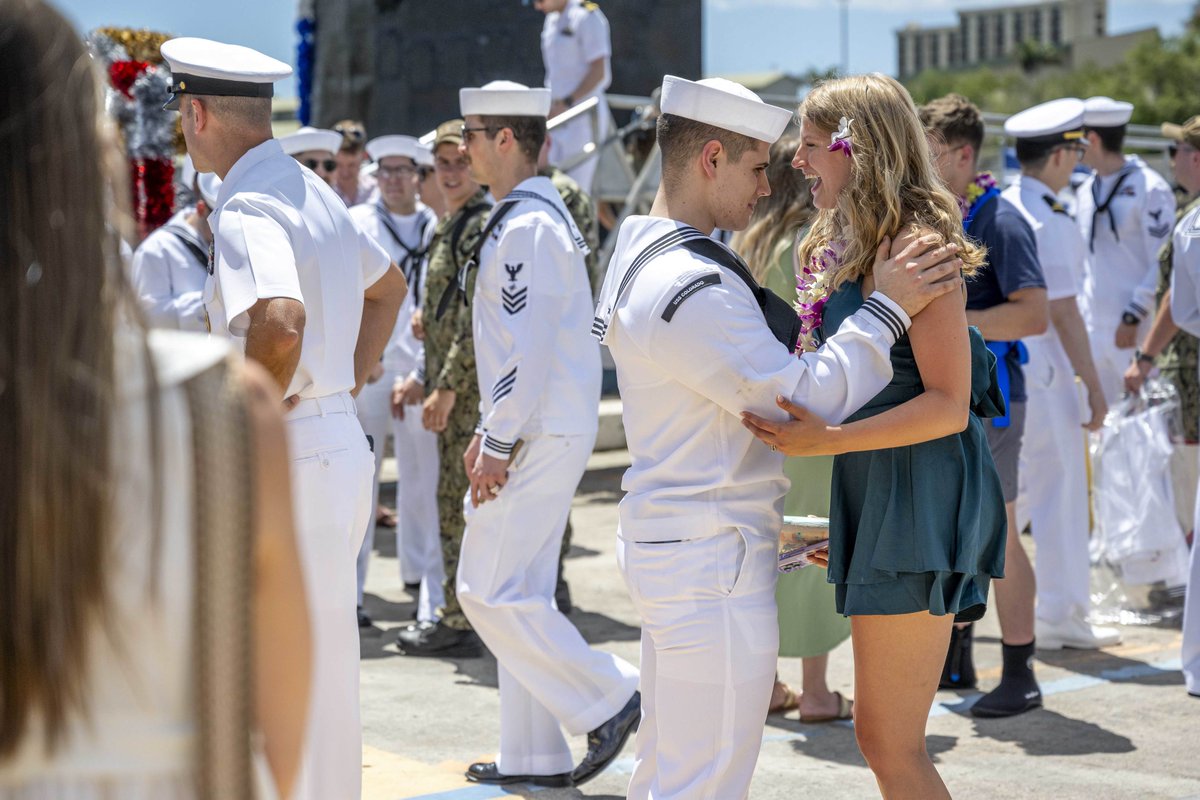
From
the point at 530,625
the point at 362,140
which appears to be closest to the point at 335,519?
the point at 530,625

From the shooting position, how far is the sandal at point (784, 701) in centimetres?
533

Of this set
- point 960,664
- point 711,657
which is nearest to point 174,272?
point 960,664

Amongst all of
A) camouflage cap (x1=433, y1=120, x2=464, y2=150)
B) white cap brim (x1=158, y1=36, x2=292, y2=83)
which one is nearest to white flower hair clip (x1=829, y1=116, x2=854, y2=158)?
white cap brim (x1=158, y1=36, x2=292, y2=83)

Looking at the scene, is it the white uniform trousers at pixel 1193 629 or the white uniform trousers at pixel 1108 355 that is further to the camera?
the white uniform trousers at pixel 1108 355

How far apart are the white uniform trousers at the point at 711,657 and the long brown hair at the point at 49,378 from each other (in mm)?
1757

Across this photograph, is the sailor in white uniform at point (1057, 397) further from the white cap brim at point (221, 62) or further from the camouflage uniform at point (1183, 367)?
the white cap brim at point (221, 62)

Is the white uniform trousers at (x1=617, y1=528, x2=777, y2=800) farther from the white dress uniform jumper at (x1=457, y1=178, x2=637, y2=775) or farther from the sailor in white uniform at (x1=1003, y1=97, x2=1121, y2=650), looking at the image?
the sailor in white uniform at (x1=1003, y1=97, x2=1121, y2=650)

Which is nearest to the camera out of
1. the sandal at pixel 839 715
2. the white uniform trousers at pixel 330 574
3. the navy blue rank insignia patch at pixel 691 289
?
the navy blue rank insignia patch at pixel 691 289

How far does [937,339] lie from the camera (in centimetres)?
303

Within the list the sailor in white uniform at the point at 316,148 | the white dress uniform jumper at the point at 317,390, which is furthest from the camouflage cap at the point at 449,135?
the white dress uniform jumper at the point at 317,390

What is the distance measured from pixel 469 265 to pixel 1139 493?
3.71 metres

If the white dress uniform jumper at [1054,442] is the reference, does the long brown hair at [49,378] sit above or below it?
above

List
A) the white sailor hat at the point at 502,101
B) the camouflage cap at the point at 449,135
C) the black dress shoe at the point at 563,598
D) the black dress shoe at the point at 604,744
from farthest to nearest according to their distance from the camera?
the black dress shoe at the point at 563,598
the camouflage cap at the point at 449,135
the white sailor hat at the point at 502,101
the black dress shoe at the point at 604,744

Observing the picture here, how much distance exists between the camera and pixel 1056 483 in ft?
19.7
